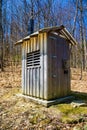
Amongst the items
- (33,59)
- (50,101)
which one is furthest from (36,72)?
(50,101)

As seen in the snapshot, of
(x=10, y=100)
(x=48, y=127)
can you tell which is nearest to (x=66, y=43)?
(x=10, y=100)

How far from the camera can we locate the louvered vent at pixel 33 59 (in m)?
6.10

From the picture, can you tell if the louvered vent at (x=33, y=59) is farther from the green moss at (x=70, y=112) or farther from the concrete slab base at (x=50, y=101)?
the green moss at (x=70, y=112)

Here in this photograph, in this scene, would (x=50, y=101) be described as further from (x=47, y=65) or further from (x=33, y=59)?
(x=33, y=59)

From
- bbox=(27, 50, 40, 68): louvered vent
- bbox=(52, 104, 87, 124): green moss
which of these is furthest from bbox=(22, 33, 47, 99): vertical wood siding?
bbox=(52, 104, 87, 124): green moss

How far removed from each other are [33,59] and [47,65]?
792 millimetres

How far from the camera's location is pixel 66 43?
257 inches

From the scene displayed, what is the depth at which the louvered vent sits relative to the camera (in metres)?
6.10

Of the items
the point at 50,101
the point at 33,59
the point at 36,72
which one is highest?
the point at 33,59

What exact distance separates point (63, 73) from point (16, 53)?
44.2 ft

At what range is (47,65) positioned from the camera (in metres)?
5.67

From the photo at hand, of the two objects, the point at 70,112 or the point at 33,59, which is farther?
the point at 33,59

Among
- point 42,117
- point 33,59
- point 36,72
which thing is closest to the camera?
point 42,117

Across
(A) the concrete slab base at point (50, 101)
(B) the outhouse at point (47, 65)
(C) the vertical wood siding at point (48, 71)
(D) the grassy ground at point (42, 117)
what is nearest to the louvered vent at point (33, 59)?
(B) the outhouse at point (47, 65)
